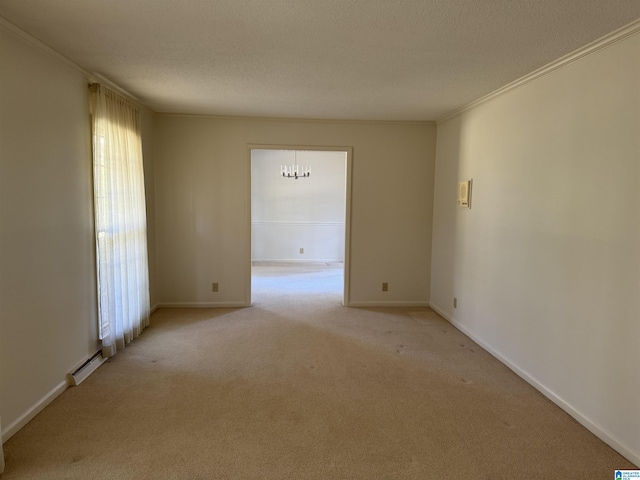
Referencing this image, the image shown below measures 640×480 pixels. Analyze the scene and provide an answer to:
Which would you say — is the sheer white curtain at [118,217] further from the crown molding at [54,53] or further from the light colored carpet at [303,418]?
the light colored carpet at [303,418]

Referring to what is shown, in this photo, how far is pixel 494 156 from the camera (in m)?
3.52

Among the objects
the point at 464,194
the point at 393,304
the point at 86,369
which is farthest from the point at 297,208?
the point at 86,369

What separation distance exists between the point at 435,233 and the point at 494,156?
5.16 ft

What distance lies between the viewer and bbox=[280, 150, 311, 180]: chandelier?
8055mm

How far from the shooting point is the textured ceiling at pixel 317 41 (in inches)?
77.4

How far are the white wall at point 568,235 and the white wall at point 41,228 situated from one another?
342cm

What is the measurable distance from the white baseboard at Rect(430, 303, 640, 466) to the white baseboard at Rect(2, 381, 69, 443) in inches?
134

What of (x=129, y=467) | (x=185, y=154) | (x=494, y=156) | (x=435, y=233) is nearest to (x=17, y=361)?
(x=129, y=467)

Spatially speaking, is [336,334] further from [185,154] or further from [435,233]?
[185,154]

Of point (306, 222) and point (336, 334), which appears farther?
point (306, 222)

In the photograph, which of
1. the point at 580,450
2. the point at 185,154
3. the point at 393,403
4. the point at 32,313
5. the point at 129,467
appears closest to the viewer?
the point at 129,467

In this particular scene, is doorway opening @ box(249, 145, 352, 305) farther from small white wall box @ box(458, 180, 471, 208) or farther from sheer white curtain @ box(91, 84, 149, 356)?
sheer white curtain @ box(91, 84, 149, 356)

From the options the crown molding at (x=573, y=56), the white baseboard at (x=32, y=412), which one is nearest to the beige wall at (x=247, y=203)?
the crown molding at (x=573, y=56)

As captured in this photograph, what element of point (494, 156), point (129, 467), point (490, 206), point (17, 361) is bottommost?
point (129, 467)
